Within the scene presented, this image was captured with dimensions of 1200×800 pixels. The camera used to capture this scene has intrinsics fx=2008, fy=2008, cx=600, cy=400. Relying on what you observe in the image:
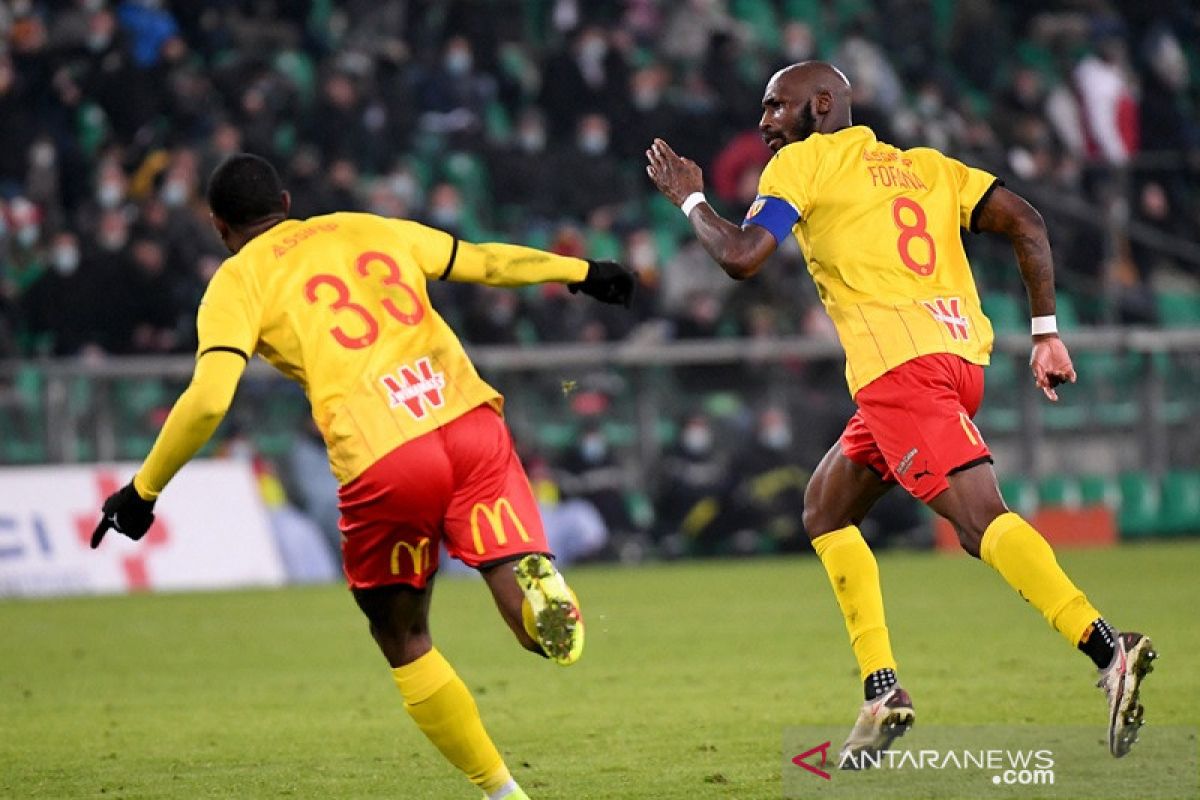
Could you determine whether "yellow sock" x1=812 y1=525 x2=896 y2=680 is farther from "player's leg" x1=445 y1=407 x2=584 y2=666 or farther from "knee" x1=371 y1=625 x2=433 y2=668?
"knee" x1=371 y1=625 x2=433 y2=668

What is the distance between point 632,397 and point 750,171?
112 inches

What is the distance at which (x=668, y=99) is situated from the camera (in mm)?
20969

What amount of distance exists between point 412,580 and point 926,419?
6.32 feet

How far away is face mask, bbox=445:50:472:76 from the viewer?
2088 cm

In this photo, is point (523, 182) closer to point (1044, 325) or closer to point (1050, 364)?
point (1044, 325)

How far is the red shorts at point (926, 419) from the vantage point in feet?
22.7

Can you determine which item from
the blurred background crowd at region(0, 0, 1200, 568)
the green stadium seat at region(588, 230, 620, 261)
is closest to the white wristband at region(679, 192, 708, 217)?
the blurred background crowd at region(0, 0, 1200, 568)

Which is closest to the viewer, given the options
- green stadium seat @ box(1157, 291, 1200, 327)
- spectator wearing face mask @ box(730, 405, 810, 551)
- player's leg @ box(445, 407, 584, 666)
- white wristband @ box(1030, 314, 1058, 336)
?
player's leg @ box(445, 407, 584, 666)

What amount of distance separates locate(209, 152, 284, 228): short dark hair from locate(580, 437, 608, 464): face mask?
40.5ft

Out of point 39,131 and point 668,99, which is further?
point 668,99

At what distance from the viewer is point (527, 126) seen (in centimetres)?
2075

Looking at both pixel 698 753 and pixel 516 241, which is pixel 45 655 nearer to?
pixel 698 753

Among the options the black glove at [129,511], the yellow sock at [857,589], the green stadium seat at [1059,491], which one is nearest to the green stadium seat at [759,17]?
the green stadium seat at [1059,491]

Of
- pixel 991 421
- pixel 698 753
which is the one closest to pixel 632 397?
pixel 991 421
